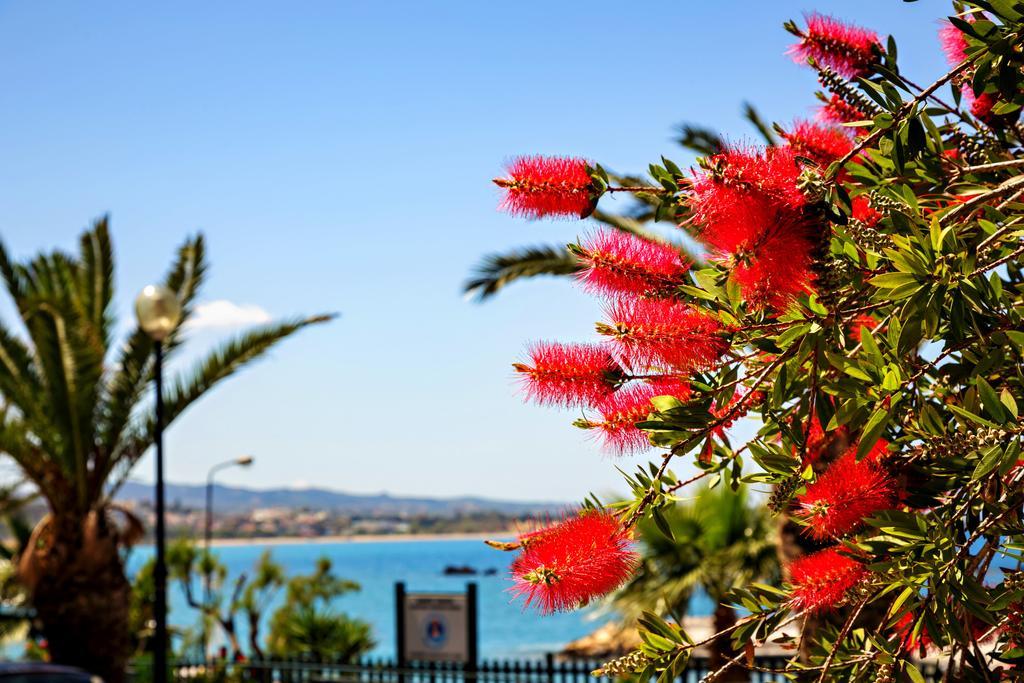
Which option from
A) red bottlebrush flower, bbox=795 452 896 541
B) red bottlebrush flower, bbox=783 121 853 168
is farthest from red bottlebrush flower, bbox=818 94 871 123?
red bottlebrush flower, bbox=795 452 896 541

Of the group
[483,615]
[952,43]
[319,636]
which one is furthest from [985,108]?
[483,615]

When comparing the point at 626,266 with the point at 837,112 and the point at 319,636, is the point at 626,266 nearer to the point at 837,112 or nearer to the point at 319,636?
the point at 837,112

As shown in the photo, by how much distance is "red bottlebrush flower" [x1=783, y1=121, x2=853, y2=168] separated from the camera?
9.53 ft

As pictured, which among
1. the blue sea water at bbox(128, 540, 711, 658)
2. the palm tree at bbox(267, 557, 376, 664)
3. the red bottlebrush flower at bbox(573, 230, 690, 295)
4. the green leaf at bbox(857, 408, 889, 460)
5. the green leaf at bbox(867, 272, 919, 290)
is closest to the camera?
the green leaf at bbox(867, 272, 919, 290)

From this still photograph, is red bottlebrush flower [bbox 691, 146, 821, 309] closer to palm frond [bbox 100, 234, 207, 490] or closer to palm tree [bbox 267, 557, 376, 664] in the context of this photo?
palm frond [bbox 100, 234, 207, 490]

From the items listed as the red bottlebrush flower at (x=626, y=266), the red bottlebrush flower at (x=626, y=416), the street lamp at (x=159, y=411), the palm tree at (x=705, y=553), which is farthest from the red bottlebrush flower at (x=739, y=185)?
the palm tree at (x=705, y=553)

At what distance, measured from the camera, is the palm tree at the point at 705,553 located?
13234 mm

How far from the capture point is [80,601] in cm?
1327

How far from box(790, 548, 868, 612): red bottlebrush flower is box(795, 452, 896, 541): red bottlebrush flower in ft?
0.79

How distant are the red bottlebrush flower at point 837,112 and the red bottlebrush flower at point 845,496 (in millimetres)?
1164

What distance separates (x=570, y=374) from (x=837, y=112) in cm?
129

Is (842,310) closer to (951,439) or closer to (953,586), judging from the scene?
(951,439)

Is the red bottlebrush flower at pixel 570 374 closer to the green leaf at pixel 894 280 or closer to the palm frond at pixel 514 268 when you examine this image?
the green leaf at pixel 894 280

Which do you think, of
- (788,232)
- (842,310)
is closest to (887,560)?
(842,310)
